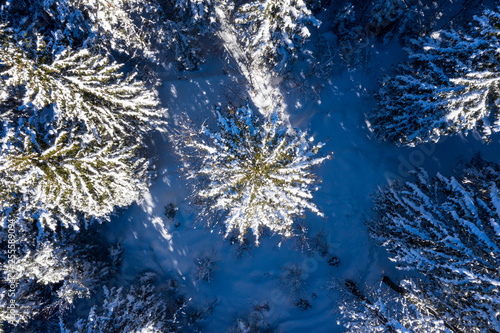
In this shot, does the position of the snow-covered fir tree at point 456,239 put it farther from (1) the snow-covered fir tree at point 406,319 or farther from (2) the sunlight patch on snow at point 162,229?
(2) the sunlight patch on snow at point 162,229

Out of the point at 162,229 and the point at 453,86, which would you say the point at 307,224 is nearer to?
the point at 162,229

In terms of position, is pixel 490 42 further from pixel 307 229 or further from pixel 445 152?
pixel 307 229

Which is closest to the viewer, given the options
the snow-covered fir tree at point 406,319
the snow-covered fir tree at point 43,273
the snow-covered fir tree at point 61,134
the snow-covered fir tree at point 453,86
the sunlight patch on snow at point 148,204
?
the snow-covered fir tree at point 61,134

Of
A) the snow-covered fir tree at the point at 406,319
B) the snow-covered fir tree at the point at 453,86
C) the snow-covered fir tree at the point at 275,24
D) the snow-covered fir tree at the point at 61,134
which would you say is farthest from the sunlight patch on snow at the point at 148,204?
the snow-covered fir tree at the point at 453,86

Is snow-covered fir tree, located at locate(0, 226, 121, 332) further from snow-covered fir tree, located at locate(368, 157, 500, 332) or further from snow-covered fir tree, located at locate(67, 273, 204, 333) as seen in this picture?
snow-covered fir tree, located at locate(368, 157, 500, 332)

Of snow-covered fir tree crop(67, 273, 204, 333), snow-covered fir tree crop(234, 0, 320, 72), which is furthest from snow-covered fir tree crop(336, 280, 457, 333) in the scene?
snow-covered fir tree crop(234, 0, 320, 72)

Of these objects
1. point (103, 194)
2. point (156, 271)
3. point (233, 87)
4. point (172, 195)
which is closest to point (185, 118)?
point (233, 87)
